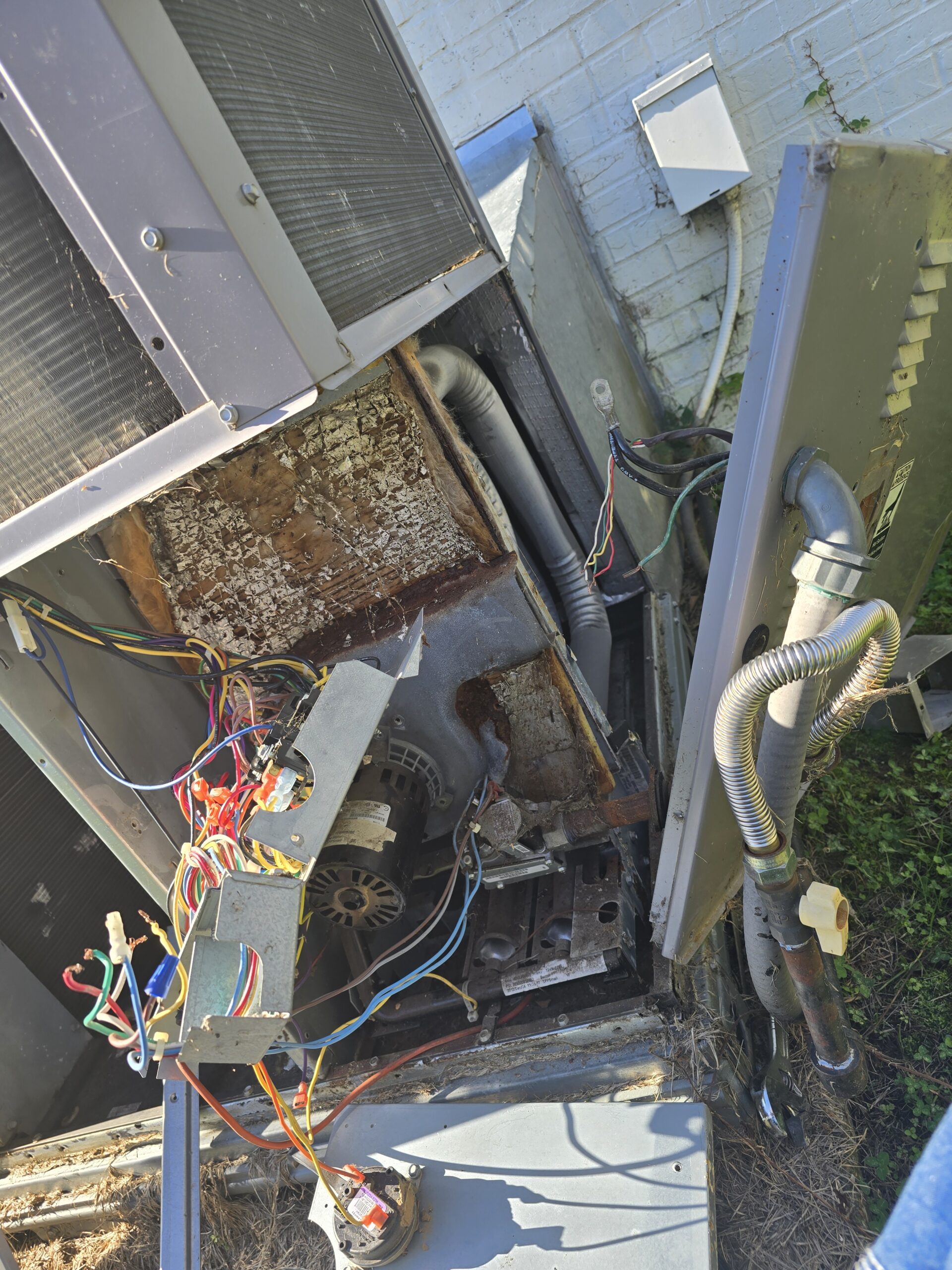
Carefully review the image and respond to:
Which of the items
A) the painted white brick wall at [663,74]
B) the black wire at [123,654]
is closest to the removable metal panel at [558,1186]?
the black wire at [123,654]

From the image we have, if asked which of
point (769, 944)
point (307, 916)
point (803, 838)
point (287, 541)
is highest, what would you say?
point (287, 541)

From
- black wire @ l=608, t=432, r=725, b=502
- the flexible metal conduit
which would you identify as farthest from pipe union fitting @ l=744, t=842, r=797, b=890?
black wire @ l=608, t=432, r=725, b=502

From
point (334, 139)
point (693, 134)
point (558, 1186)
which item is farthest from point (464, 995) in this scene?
point (693, 134)

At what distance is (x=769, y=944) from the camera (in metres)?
1.60

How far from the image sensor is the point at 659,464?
2.04 metres

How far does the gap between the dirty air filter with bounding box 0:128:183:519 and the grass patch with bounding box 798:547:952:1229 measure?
2066 mm

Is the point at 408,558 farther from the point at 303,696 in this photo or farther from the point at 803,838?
the point at 803,838

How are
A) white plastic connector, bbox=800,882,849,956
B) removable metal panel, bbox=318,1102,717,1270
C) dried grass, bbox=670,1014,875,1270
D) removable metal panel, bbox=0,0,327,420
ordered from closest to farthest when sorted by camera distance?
removable metal panel, bbox=0,0,327,420
white plastic connector, bbox=800,882,849,956
removable metal panel, bbox=318,1102,717,1270
dried grass, bbox=670,1014,875,1270

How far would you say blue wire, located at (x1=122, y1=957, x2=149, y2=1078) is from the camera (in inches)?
57.9

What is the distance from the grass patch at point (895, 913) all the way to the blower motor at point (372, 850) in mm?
1180

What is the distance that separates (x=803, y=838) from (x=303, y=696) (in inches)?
62.0

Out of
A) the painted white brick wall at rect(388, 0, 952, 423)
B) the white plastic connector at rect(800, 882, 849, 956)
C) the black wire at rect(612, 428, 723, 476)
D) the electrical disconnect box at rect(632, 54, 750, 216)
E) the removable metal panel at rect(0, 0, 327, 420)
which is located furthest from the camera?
the electrical disconnect box at rect(632, 54, 750, 216)

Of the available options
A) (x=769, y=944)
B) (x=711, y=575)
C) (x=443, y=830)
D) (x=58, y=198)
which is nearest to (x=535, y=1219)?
(x=769, y=944)

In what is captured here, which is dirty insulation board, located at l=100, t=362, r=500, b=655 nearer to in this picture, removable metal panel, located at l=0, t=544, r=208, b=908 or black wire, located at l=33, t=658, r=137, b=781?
removable metal panel, located at l=0, t=544, r=208, b=908
